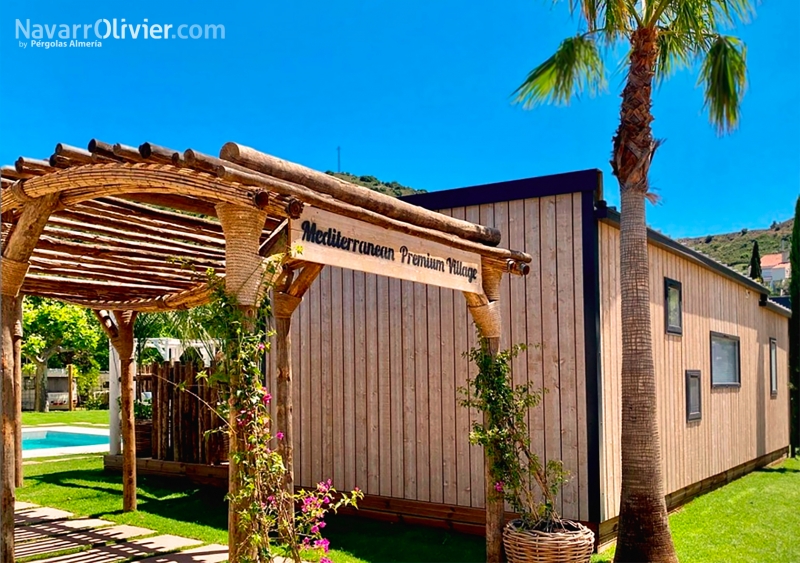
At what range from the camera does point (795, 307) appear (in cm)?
1552

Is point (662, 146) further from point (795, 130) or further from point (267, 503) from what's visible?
point (267, 503)

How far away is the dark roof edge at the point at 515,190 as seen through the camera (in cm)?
703

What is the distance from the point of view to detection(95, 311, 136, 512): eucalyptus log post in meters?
8.45

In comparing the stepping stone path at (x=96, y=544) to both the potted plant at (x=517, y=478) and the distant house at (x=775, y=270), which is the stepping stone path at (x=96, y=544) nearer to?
the potted plant at (x=517, y=478)

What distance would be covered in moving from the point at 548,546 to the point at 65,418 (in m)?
21.8

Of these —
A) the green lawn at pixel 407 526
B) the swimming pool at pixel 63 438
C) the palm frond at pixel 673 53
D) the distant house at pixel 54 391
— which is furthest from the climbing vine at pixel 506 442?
the distant house at pixel 54 391

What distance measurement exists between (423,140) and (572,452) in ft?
114

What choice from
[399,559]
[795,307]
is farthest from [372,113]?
[399,559]

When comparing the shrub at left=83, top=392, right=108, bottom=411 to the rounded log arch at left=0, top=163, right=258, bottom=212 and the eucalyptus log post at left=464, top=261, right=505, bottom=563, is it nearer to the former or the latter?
the eucalyptus log post at left=464, top=261, right=505, bottom=563

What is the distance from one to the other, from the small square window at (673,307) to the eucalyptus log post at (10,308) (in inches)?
273

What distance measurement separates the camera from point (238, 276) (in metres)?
3.74

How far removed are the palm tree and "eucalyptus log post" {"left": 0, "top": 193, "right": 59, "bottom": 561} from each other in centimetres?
460

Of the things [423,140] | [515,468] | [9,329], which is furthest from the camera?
[423,140]

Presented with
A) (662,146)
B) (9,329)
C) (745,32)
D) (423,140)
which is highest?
(423,140)
